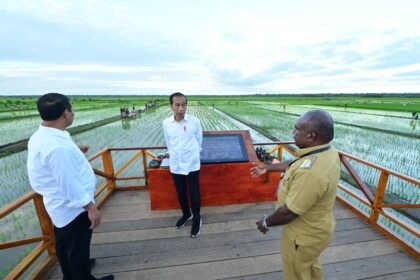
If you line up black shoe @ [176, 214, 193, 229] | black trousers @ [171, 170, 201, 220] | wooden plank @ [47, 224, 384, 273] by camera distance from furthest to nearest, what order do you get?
black shoe @ [176, 214, 193, 229] → black trousers @ [171, 170, 201, 220] → wooden plank @ [47, 224, 384, 273]

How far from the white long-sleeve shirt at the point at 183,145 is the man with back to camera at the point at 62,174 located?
126cm

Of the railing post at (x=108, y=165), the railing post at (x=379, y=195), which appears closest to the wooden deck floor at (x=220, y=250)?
the railing post at (x=379, y=195)

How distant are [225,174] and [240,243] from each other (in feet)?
3.98

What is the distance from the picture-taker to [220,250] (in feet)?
9.45

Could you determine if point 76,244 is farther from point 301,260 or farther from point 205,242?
point 301,260

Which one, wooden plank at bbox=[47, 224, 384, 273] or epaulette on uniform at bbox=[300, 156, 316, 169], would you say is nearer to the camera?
epaulette on uniform at bbox=[300, 156, 316, 169]

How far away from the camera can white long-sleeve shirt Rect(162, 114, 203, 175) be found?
3.02 meters

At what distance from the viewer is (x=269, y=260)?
2.71 m

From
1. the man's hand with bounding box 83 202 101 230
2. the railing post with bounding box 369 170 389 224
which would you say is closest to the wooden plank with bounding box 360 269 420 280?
the railing post with bounding box 369 170 389 224

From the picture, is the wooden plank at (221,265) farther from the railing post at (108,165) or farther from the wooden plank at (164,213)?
the railing post at (108,165)

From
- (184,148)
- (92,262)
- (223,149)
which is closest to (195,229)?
(184,148)

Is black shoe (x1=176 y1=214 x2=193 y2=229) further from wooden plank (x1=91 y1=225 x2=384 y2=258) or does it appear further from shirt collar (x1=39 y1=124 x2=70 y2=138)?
shirt collar (x1=39 y1=124 x2=70 y2=138)

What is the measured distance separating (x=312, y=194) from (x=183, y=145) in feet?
6.49

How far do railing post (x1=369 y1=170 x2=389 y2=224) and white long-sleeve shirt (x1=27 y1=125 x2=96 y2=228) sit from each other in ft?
12.6
